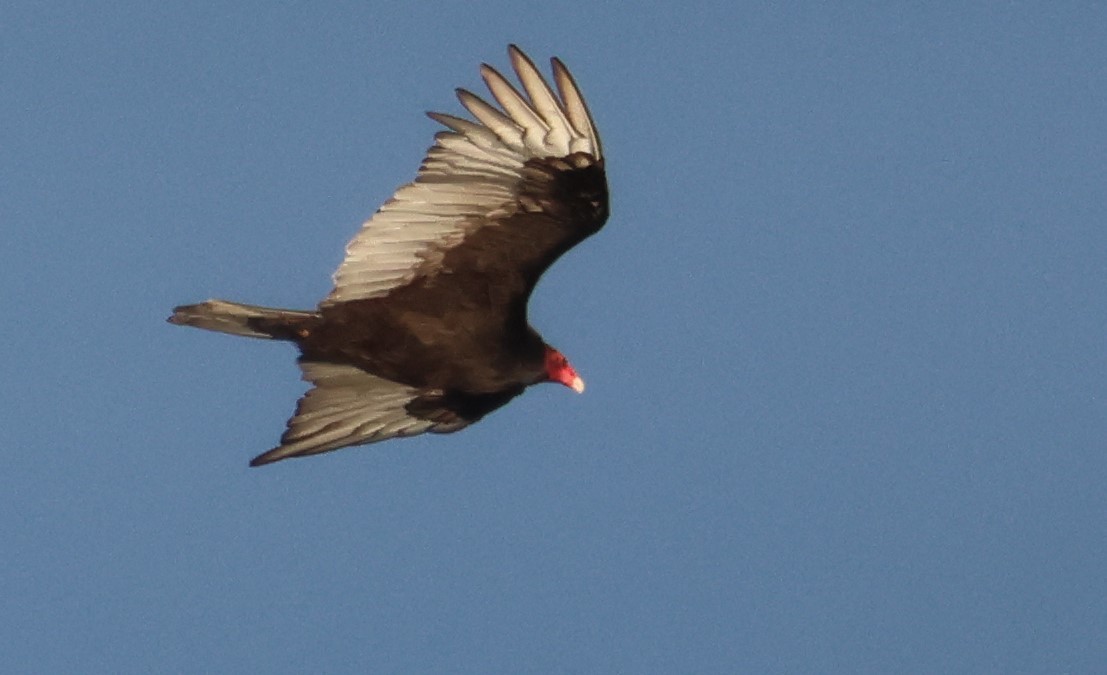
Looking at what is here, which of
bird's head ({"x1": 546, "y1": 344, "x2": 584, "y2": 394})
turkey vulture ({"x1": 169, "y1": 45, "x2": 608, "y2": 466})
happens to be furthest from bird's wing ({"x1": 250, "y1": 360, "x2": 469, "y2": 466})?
bird's head ({"x1": 546, "y1": 344, "x2": 584, "y2": 394})

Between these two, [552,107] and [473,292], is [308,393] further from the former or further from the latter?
[552,107]

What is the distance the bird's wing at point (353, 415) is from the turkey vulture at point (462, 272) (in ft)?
0.04

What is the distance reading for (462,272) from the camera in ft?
40.9

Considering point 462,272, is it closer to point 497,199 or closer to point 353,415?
point 497,199

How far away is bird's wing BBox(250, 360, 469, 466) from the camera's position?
1347cm

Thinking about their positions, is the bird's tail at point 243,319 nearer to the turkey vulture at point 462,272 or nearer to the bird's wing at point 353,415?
the turkey vulture at point 462,272

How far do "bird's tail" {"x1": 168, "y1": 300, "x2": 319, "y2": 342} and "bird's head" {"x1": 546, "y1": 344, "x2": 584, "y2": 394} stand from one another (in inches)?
62.7

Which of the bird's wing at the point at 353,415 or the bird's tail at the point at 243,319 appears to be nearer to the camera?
the bird's tail at the point at 243,319

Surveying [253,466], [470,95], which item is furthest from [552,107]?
→ [253,466]

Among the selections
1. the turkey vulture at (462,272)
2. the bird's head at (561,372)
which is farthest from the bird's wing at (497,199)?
the bird's head at (561,372)

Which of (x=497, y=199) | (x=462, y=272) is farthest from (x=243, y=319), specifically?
(x=497, y=199)

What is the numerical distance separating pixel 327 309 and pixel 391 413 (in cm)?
140

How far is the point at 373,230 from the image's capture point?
481 inches

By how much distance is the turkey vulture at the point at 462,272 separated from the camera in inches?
464
